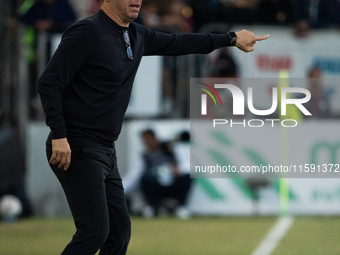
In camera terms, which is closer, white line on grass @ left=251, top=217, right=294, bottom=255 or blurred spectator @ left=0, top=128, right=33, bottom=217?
white line on grass @ left=251, top=217, right=294, bottom=255

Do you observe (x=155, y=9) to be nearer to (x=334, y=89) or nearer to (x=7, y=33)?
(x=7, y=33)

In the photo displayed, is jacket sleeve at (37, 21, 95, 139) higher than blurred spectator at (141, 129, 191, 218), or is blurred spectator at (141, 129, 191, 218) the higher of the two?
jacket sleeve at (37, 21, 95, 139)

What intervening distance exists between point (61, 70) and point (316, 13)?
8725 millimetres

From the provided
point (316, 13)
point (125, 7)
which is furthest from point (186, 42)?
point (316, 13)

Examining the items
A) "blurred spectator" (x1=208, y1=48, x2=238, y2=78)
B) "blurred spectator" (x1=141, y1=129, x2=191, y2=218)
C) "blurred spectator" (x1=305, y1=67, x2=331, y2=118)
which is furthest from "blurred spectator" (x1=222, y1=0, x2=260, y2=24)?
"blurred spectator" (x1=141, y1=129, x2=191, y2=218)

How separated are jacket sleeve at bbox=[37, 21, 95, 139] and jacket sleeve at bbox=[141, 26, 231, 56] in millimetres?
684

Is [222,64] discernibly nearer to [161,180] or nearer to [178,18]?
[178,18]

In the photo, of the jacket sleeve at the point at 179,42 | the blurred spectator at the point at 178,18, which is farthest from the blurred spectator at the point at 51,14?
the jacket sleeve at the point at 179,42

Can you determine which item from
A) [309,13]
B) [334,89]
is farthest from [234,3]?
[334,89]

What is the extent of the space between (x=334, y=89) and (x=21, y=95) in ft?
18.3

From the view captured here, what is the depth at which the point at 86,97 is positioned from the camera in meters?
4.33

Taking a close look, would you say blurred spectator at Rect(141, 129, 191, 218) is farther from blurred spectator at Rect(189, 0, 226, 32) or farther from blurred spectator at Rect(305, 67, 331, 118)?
blurred spectator at Rect(189, 0, 226, 32)

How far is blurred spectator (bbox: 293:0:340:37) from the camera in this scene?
11586 mm

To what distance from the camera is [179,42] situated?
4902 millimetres
